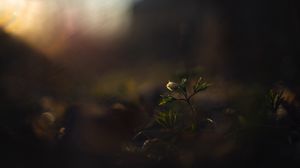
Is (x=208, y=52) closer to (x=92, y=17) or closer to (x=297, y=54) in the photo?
(x=297, y=54)

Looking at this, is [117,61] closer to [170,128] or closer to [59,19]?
[59,19]

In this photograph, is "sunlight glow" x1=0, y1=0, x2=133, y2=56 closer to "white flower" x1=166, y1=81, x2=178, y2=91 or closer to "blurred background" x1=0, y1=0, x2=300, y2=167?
"blurred background" x1=0, y1=0, x2=300, y2=167

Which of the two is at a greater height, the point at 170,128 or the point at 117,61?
the point at 117,61

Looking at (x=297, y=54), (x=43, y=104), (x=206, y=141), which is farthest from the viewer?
(x=297, y=54)

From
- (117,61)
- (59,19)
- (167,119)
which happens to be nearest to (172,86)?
(167,119)

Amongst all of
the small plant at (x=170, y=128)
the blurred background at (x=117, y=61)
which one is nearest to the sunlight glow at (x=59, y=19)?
the blurred background at (x=117, y=61)

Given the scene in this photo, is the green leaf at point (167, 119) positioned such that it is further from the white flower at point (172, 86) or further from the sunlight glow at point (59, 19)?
the sunlight glow at point (59, 19)

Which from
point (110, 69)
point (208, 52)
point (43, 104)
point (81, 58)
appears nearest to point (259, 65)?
point (208, 52)

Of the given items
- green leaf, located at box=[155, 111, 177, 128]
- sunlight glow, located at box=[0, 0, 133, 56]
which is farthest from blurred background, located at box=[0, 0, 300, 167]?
green leaf, located at box=[155, 111, 177, 128]
